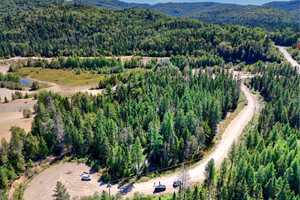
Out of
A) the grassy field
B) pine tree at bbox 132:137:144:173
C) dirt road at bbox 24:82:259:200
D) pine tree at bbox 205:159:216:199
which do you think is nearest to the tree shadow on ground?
dirt road at bbox 24:82:259:200

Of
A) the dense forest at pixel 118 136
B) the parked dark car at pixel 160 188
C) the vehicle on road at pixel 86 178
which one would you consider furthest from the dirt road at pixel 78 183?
the dense forest at pixel 118 136

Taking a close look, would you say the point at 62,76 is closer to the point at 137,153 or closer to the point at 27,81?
the point at 27,81

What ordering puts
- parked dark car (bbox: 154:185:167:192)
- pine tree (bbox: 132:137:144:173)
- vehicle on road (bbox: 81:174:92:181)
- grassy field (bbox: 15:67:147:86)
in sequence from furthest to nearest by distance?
grassy field (bbox: 15:67:147:86) < pine tree (bbox: 132:137:144:173) < vehicle on road (bbox: 81:174:92:181) < parked dark car (bbox: 154:185:167:192)

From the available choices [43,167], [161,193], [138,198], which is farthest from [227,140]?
[43,167]

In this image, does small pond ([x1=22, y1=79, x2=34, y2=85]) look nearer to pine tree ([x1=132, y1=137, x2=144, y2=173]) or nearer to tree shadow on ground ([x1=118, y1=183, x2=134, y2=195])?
pine tree ([x1=132, y1=137, x2=144, y2=173])

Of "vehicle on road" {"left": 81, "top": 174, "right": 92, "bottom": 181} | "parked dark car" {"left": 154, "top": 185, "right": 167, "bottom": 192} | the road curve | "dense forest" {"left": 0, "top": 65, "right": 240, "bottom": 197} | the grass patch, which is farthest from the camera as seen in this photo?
the grass patch

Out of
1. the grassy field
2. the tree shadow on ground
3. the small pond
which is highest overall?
the grassy field

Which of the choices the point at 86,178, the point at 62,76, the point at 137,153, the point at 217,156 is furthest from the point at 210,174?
the point at 62,76
